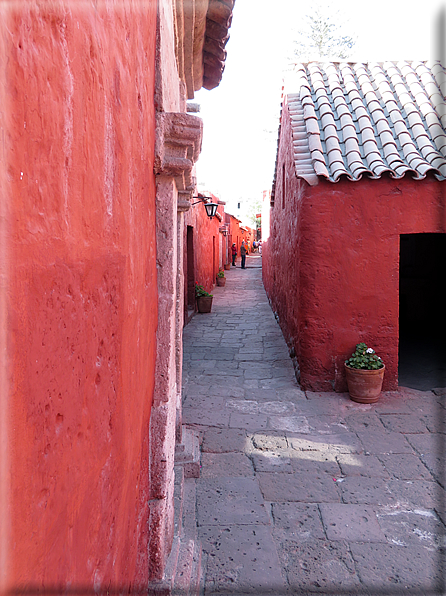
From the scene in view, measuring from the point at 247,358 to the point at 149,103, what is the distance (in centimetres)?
613

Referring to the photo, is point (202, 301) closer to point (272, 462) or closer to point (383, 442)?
point (383, 442)

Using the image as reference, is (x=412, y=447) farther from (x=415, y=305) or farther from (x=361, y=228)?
(x=415, y=305)

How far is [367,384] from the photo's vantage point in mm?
5539

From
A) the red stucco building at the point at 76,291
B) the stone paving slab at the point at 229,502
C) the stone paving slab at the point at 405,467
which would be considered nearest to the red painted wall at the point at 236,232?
the stone paving slab at the point at 405,467

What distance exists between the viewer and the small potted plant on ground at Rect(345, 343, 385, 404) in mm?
5539

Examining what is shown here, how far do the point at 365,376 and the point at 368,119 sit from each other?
12.7 ft

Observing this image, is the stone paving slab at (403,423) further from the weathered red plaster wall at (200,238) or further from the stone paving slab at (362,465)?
the weathered red plaster wall at (200,238)

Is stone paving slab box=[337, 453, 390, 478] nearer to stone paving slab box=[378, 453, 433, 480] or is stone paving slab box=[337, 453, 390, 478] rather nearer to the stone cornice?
stone paving slab box=[378, 453, 433, 480]

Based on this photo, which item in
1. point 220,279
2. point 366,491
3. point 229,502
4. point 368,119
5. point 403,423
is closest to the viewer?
point 229,502

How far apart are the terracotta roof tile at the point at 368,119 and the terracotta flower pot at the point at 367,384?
8.35 feet

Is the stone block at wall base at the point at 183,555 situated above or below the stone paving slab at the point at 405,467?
above

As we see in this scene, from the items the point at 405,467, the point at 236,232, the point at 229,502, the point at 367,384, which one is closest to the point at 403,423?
the point at 367,384

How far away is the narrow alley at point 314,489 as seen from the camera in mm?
2740

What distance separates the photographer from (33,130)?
0.75m
